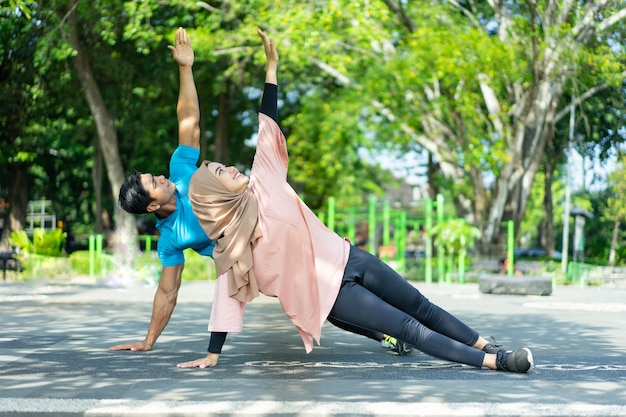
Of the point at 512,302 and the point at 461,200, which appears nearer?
the point at 512,302

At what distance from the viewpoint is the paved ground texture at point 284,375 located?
4621mm

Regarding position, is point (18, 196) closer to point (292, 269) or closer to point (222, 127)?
point (222, 127)

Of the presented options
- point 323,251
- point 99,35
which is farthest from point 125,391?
point 99,35

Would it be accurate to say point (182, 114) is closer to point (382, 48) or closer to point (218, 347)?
point (218, 347)

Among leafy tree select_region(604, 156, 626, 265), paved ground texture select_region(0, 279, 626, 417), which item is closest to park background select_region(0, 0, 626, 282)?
paved ground texture select_region(0, 279, 626, 417)

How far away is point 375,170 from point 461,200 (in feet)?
41.1

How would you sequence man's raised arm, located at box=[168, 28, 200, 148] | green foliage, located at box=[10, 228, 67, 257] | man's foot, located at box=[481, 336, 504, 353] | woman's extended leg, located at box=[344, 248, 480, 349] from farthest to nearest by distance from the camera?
green foliage, located at box=[10, 228, 67, 257], man's raised arm, located at box=[168, 28, 200, 148], man's foot, located at box=[481, 336, 504, 353], woman's extended leg, located at box=[344, 248, 480, 349]

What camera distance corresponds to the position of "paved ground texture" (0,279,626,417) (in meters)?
4.62

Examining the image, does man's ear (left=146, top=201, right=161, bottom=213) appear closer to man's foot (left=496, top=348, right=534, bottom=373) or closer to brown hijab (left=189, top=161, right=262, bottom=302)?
brown hijab (left=189, top=161, right=262, bottom=302)

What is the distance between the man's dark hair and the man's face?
0.03 meters

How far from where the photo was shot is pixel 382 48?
2731 cm

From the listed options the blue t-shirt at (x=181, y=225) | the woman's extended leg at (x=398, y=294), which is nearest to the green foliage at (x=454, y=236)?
the blue t-shirt at (x=181, y=225)

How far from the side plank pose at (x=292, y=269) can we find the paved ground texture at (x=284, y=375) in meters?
0.25

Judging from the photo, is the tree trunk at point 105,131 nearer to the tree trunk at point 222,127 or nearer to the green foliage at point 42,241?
the green foliage at point 42,241
